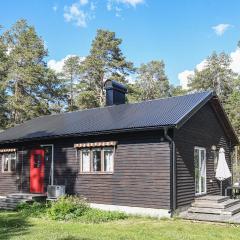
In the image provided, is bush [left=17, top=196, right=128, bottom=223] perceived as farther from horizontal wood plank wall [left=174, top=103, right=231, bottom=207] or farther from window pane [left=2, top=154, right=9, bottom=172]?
window pane [left=2, top=154, right=9, bottom=172]

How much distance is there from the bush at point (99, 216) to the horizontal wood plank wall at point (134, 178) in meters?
1.01

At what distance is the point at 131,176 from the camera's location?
14.8 meters

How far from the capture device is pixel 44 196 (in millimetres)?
17094

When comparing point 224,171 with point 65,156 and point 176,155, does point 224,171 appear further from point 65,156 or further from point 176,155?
point 65,156

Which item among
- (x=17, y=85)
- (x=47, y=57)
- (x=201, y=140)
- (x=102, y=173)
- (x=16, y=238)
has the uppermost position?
(x=47, y=57)

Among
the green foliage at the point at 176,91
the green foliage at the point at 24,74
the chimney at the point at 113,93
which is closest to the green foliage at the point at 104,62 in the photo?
the green foliage at the point at 24,74

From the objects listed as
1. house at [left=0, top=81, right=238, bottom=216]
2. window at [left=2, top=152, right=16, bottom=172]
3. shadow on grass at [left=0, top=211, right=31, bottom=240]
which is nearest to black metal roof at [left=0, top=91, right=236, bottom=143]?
house at [left=0, top=81, right=238, bottom=216]

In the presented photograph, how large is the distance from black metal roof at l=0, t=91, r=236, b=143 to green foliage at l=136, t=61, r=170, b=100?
34.7 meters

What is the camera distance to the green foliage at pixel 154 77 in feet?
180

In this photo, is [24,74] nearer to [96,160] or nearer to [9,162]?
[9,162]

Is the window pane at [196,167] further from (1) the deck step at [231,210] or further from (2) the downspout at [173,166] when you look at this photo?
(2) the downspout at [173,166]

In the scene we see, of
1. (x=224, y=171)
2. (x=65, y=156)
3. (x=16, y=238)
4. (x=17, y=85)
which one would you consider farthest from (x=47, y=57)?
(x=16, y=238)

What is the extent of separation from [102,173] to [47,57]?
90.6 ft

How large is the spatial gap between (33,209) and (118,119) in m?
4.71
